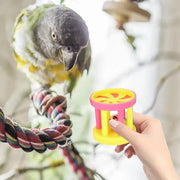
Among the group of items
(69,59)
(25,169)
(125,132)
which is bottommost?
(25,169)

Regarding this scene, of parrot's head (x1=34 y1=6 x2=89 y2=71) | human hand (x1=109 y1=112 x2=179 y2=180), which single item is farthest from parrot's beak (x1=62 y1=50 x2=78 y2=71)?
human hand (x1=109 y1=112 x2=179 y2=180)

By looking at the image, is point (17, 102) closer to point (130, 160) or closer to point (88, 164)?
point (88, 164)

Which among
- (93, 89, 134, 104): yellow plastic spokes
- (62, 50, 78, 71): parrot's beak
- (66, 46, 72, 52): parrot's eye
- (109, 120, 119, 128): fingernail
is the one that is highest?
(66, 46, 72, 52): parrot's eye

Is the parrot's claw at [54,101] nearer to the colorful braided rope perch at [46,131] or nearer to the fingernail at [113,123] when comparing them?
the colorful braided rope perch at [46,131]

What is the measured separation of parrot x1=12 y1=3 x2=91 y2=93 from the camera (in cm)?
50

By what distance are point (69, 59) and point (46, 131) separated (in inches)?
6.4

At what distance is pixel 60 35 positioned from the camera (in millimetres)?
516

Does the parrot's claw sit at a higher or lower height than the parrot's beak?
lower

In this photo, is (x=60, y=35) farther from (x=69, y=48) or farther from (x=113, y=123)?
(x=113, y=123)

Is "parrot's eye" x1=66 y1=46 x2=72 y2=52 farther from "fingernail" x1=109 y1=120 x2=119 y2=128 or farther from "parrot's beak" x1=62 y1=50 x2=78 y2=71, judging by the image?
"fingernail" x1=109 y1=120 x2=119 y2=128

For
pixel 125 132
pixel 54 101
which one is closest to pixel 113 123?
pixel 125 132

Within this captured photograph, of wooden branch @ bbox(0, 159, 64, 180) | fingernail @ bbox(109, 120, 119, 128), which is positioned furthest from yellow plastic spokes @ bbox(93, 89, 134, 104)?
wooden branch @ bbox(0, 159, 64, 180)

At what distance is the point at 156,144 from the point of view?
0.51m

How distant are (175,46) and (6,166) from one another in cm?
53
